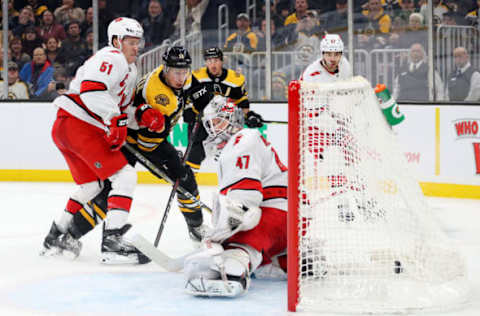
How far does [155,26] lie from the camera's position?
24.2 feet

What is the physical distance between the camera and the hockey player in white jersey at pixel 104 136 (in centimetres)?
354

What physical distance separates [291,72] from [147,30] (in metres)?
1.53

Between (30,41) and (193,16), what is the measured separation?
5.32ft

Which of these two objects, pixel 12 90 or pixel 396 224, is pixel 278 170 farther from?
pixel 12 90

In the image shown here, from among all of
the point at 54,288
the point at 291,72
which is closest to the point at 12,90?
the point at 291,72

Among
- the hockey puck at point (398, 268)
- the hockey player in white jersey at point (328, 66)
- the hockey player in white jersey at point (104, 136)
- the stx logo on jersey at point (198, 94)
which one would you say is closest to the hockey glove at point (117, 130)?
the hockey player in white jersey at point (104, 136)

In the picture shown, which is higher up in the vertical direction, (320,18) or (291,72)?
(320,18)

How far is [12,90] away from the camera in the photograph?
7.11 m

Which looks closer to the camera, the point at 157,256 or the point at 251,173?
the point at 251,173

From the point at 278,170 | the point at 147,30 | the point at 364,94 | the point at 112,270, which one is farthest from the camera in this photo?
the point at 147,30

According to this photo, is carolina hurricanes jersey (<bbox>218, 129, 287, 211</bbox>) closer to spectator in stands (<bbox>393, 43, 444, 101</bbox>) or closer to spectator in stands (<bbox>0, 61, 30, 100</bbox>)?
spectator in stands (<bbox>393, 43, 444, 101</bbox>)

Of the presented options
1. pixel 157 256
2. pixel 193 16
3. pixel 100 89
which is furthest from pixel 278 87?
pixel 157 256

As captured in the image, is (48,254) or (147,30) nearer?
(48,254)

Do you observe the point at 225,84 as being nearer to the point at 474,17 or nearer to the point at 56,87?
the point at 474,17
